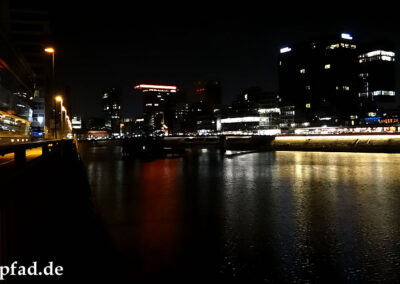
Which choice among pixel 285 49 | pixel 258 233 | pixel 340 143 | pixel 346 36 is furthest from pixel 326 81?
pixel 258 233

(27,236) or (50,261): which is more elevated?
(27,236)

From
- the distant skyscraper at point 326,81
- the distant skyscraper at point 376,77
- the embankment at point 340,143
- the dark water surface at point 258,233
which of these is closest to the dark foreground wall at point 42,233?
the dark water surface at point 258,233

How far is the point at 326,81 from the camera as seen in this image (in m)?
167

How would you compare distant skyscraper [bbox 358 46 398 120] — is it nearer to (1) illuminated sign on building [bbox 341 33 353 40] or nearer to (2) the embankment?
(1) illuminated sign on building [bbox 341 33 353 40]

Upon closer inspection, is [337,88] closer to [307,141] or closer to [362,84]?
[362,84]

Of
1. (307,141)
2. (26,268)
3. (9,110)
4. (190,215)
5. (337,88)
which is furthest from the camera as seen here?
(337,88)

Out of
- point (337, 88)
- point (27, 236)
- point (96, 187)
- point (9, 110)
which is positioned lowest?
point (96, 187)

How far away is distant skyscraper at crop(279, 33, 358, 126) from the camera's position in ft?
528

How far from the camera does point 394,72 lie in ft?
579

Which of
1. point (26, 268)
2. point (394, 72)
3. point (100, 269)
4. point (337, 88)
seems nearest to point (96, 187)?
point (100, 269)

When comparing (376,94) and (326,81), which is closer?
(326,81)

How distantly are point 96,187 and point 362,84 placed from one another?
17222 cm

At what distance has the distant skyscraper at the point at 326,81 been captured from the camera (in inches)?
6339

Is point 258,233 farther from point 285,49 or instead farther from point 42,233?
point 285,49
